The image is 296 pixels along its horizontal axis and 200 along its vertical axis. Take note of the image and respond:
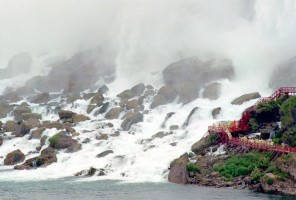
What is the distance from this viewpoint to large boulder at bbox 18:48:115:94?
117 metres

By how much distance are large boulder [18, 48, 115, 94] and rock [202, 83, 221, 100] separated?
35.0 metres

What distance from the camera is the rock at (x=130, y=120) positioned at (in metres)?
76.7

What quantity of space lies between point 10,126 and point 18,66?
61.7 m

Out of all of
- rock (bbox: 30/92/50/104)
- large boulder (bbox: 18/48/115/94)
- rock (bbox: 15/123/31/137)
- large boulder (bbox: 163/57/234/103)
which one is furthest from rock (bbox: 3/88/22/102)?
large boulder (bbox: 163/57/234/103)

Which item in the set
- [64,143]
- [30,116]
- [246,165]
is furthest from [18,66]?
[246,165]

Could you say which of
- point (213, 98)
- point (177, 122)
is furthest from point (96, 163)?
point (213, 98)

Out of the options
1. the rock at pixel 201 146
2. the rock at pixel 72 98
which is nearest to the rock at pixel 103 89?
the rock at pixel 72 98

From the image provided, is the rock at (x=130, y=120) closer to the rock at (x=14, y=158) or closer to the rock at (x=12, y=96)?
the rock at (x=14, y=158)

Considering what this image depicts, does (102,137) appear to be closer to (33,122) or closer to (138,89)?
(33,122)

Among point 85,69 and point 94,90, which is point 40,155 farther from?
point 85,69

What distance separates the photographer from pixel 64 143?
6912cm

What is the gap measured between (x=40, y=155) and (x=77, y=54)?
240 feet

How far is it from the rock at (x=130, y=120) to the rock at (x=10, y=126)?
59.8 ft

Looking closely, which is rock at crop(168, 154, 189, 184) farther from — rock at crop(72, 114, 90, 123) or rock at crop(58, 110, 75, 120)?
rock at crop(58, 110, 75, 120)
